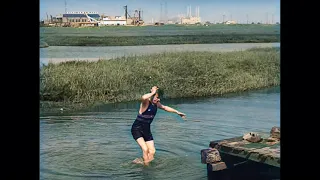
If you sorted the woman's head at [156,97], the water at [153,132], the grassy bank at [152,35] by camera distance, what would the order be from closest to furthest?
the water at [153,132] → the woman's head at [156,97] → the grassy bank at [152,35]

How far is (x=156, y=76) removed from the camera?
112 inches

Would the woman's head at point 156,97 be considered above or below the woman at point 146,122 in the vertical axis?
above

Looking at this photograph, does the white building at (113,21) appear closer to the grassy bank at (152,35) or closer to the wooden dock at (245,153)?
the grassy bank at (152,35)

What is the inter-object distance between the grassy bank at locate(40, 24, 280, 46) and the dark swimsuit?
448 mm

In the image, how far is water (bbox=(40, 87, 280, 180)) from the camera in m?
2.69

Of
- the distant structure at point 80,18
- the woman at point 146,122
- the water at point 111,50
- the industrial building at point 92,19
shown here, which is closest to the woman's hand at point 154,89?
the woman at point 146,122

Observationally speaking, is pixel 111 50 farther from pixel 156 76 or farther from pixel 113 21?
pixel 156 76

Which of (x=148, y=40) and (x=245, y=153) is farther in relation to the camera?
(x=148, y=40)

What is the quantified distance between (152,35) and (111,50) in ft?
0.92

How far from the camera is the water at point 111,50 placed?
Answer: 2.88 m

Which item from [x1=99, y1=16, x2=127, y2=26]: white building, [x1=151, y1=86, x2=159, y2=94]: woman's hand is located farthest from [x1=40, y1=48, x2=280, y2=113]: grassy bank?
[x1=99, y1=16, x2=127, y2=26]: white building

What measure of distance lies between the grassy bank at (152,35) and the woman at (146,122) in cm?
36

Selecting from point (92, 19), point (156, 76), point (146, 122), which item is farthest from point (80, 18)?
point (146, 122)
